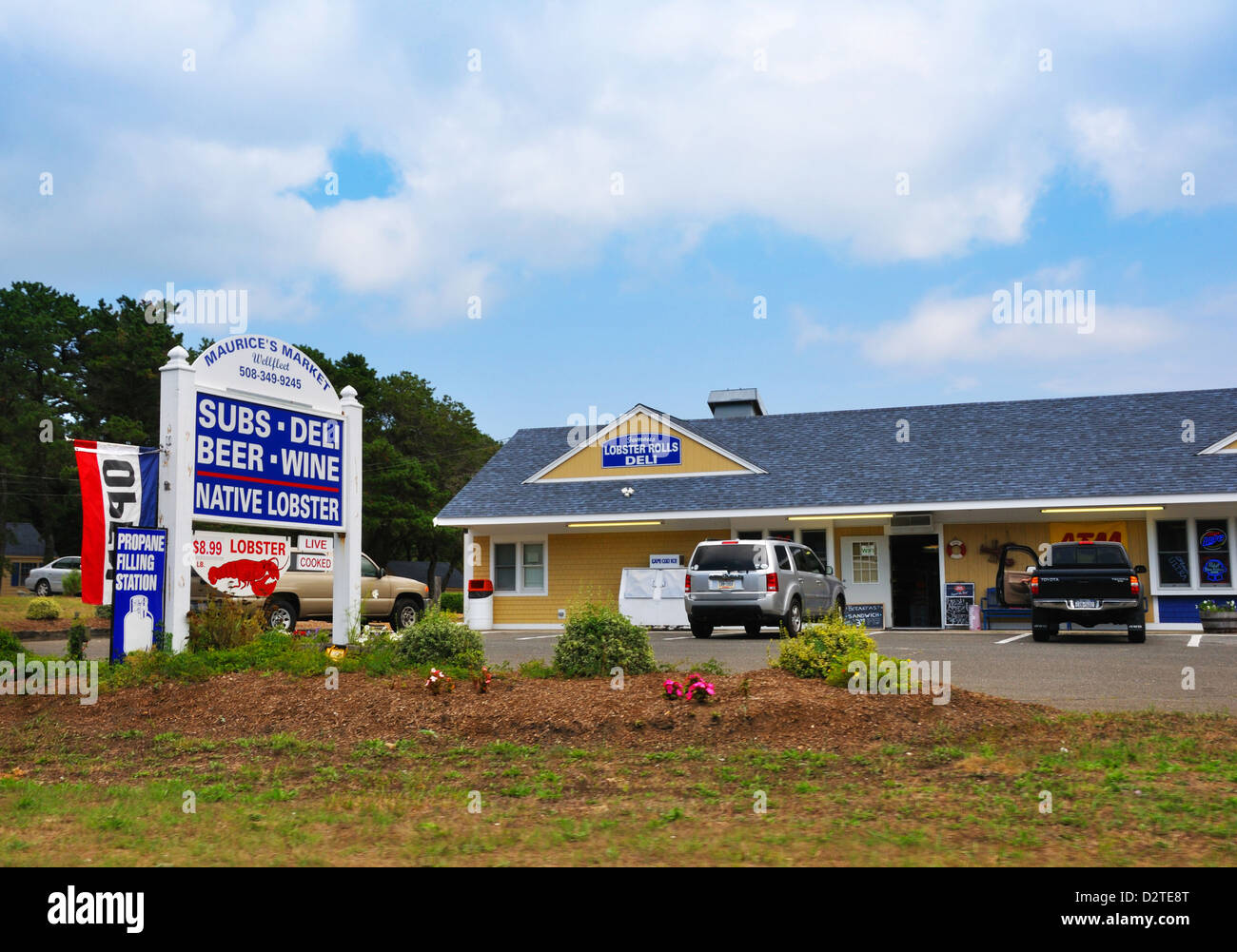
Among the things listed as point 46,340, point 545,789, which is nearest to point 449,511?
point 545,789

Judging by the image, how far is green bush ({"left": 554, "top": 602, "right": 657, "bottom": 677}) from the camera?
10.6 m

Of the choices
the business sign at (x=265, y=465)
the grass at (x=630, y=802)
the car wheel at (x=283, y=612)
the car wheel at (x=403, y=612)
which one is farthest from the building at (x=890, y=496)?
the grass at (x=630, y=802)

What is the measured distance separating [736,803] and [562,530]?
21536mm

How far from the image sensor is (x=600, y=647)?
10680 mm

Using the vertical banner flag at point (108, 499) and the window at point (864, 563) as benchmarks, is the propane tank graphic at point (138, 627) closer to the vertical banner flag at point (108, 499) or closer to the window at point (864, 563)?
the vertical banner flag at point (108, 499)

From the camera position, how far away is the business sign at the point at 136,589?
421 inches

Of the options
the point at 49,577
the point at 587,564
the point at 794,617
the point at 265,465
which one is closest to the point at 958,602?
→ the point at 794,617

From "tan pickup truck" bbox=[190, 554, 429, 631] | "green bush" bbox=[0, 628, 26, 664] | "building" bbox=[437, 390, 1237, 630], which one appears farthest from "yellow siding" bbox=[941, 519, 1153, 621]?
"green bush" bbox=[0, 628, 26, 664]

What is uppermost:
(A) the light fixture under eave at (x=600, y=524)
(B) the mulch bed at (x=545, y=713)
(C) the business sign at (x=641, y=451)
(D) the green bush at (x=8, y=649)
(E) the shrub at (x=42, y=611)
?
(C) the business sign at (x=641, y=451)

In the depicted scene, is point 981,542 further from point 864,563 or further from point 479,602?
point 479,602

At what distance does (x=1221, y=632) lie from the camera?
2152 cm

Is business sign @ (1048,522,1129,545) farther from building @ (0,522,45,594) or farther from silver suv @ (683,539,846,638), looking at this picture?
building @ (0,522,45,594)

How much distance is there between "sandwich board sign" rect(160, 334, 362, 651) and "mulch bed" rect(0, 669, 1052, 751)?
68.7 inches

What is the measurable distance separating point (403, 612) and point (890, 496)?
1145 centimetres
